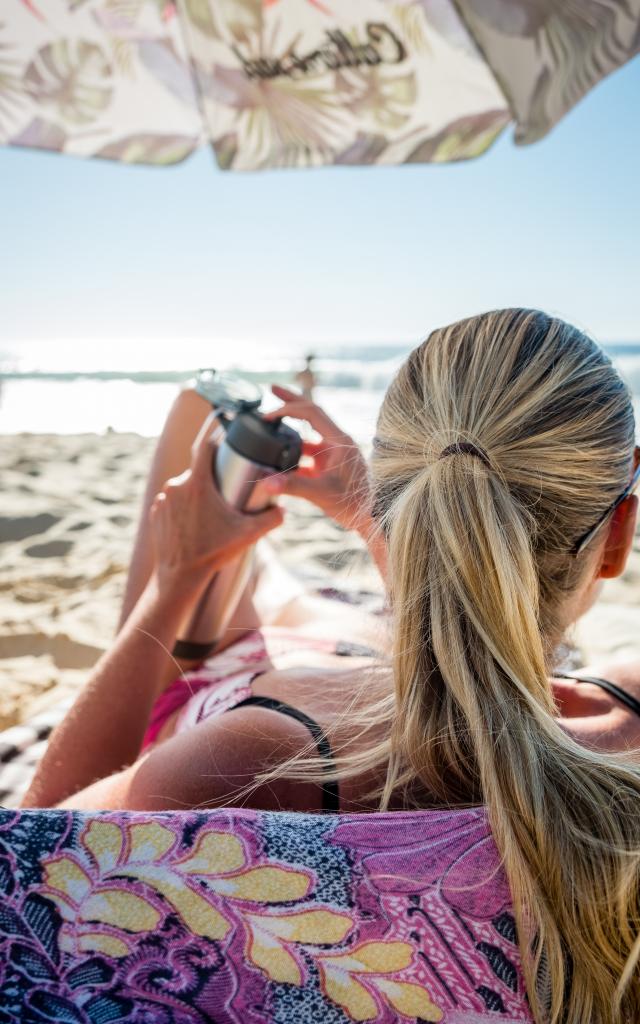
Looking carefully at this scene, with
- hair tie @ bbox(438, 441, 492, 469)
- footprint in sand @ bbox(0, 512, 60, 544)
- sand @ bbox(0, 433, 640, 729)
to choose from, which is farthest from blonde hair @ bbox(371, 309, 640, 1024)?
footprint in sand @ bbox(0, 512, 60, 544)

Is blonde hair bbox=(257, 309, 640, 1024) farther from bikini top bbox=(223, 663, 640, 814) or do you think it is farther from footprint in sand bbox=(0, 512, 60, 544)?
footprint in sand bbox=(0, 512, 60, 544)

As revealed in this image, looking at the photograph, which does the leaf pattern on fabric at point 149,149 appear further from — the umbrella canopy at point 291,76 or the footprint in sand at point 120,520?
the footprint in sand at point 120,520

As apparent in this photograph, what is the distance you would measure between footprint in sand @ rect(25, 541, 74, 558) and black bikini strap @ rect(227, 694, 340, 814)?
116 inches

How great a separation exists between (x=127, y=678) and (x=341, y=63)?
1.99 meters

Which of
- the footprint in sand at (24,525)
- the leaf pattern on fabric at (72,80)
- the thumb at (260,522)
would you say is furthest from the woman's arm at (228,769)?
the footprint in sand at (24,525)

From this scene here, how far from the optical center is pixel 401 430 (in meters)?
0.96

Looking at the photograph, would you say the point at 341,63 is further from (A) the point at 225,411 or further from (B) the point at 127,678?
(B) the point at 127,678

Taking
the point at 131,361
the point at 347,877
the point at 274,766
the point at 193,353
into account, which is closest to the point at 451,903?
the point at 347,877

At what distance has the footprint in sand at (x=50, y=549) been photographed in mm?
3703

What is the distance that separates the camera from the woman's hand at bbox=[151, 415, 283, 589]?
1363 millimetres

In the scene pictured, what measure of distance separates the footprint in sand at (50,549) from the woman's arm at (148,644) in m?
2.50

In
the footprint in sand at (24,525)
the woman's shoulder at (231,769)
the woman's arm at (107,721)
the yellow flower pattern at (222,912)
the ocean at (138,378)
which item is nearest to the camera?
the yellow flower pattern at (222,912)

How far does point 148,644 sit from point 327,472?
536 mm

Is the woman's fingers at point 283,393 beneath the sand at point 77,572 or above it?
above
